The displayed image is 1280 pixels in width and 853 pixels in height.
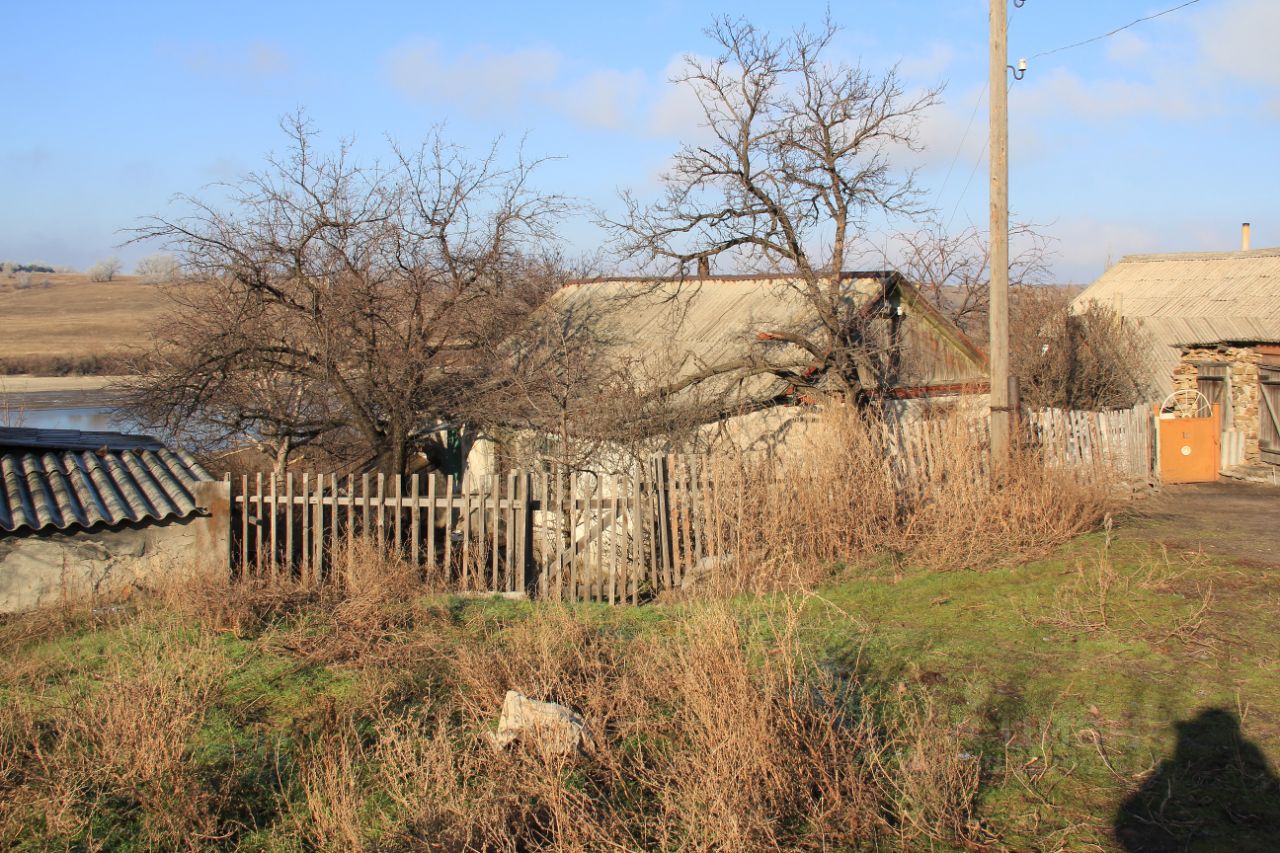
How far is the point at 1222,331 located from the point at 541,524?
17.9 m

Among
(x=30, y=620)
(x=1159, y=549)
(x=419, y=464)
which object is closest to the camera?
(x=30, y=620)

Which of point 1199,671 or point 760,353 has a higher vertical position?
point 760,353

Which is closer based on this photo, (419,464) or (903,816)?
(903,816)

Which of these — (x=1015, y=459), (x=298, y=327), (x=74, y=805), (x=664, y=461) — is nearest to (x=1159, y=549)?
(x=1015, y=459)

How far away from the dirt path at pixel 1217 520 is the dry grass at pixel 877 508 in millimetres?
1131

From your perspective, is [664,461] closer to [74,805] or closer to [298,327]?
[74,805]

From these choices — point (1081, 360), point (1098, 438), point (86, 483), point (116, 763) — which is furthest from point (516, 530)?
point (1081, 360)

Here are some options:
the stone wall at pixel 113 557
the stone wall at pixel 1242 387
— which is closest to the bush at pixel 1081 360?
the stone wall at pixel 1242 387

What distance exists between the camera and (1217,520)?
12.2 meters

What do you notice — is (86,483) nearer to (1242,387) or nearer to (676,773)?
(676,773)

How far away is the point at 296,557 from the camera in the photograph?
10.2 metres

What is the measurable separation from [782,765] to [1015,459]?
21.8ft

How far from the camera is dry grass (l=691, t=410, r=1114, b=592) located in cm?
926

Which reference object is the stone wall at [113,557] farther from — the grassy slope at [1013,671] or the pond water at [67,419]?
the pond water at [67,419]
